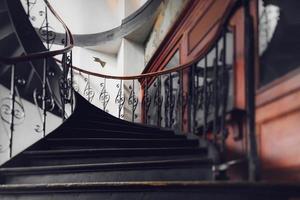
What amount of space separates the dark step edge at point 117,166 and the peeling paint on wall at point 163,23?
264cm

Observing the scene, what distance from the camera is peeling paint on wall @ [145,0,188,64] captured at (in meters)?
4.88

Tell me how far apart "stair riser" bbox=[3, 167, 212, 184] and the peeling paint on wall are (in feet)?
8.72

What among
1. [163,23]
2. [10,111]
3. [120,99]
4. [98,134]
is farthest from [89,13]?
[98,134]

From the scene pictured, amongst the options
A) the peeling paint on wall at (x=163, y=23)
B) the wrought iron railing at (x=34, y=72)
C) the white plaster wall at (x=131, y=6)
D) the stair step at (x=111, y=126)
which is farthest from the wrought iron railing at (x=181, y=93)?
the white plaster wall at (x=131, y=6)

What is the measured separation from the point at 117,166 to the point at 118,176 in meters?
0.06

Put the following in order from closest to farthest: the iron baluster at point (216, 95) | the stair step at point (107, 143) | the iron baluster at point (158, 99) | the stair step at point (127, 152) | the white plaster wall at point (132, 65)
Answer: the iron baluster at point (216, 95), the stair step at point (127, 152), the stair step at point (107, 143), the iron baluster at point (158, 99), the white plaster wall at point (132, 65)

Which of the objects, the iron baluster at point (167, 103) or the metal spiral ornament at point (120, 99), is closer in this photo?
the iron baluster at point (167, 103)

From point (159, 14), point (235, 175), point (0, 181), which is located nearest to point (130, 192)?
point (235, 175)

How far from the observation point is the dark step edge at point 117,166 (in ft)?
7.39

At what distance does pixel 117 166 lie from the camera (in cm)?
237

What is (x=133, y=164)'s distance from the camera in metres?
2.33

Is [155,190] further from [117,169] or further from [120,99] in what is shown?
[120,99]

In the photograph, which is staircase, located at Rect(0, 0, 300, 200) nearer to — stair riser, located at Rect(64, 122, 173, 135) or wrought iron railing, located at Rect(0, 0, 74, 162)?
stair riser, located at Rect(64, 122, 173, 135)

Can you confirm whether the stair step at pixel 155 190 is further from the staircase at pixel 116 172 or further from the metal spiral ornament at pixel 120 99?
the metal spiral ornament at pixel 120 99
